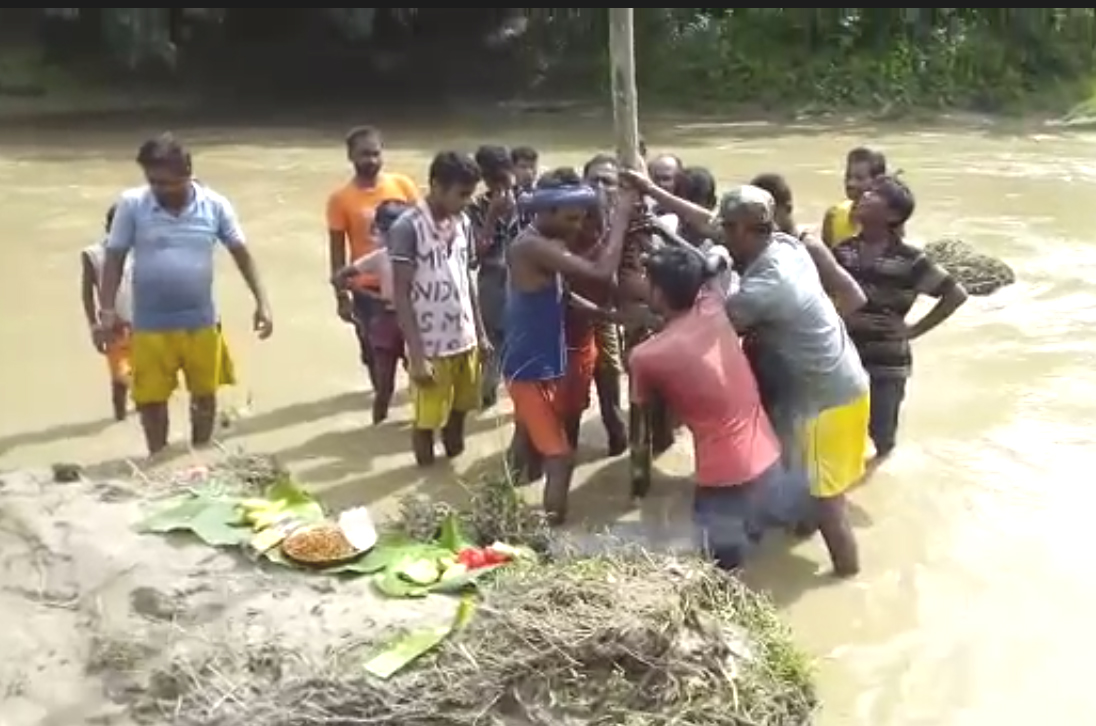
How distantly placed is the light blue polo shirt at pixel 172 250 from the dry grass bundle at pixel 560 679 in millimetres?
2301

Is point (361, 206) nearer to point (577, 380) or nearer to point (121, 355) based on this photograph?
point (121, 355)

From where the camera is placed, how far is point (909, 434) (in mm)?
7043

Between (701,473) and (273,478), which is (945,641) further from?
(273,478)

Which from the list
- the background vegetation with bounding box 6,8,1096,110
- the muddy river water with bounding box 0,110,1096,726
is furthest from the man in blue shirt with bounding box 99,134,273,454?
the background vegetation with bounding box 6,8,1096,110

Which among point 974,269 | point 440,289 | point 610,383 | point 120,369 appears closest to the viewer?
point 440,289

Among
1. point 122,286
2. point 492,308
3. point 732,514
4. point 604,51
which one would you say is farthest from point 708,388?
point 604,51

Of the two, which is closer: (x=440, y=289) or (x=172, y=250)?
(x=172, y=250)

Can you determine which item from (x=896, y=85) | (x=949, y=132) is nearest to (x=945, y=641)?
(x=949, y=132)

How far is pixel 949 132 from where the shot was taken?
1698 centimetres

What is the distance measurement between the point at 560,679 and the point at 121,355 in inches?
140

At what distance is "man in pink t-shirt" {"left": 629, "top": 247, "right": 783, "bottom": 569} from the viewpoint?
16.0 ft

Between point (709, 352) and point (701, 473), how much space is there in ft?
1.29

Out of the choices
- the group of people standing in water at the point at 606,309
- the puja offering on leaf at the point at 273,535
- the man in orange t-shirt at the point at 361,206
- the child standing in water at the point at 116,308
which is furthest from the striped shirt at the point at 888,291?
the child standing in water at the point at 116,308

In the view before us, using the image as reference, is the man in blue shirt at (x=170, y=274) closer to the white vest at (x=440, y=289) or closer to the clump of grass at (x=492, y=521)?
the white vest at (x=440, y=289)
